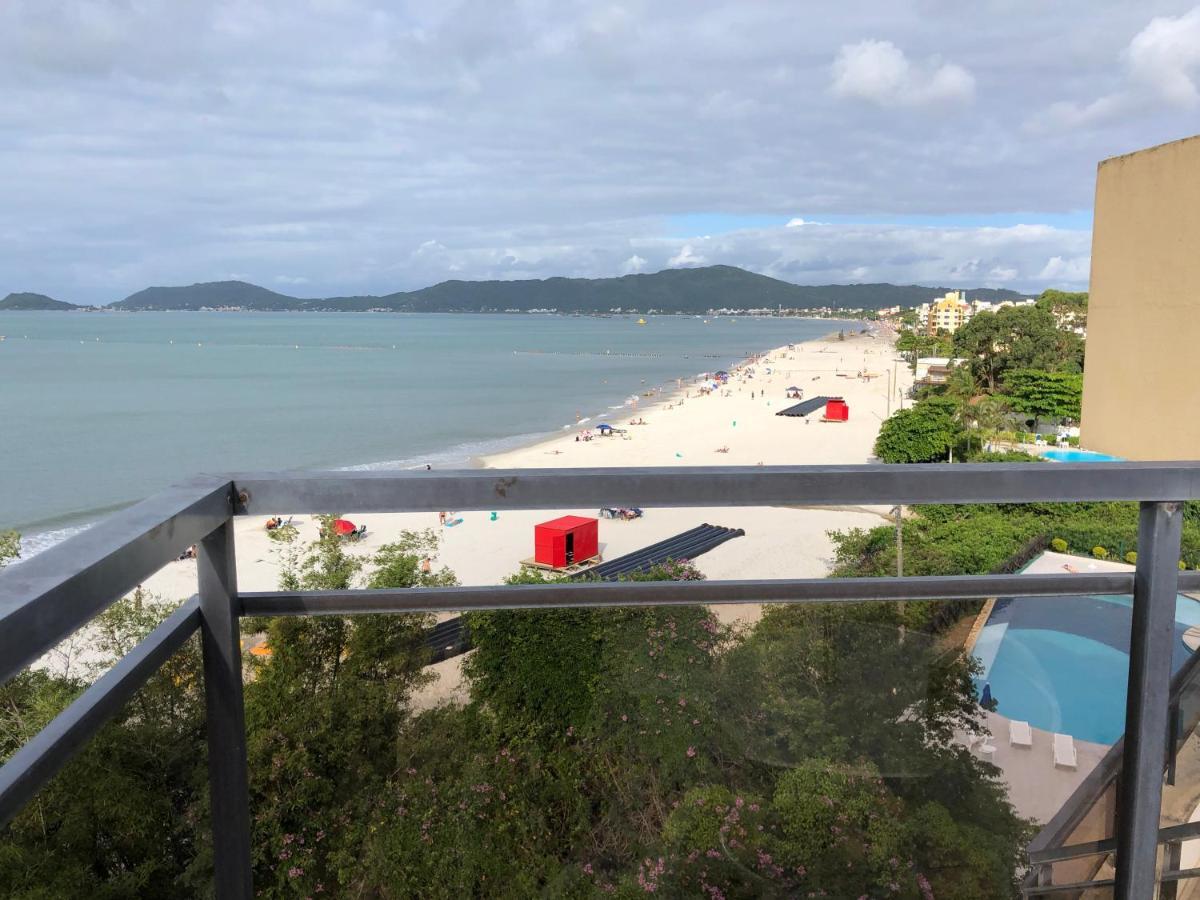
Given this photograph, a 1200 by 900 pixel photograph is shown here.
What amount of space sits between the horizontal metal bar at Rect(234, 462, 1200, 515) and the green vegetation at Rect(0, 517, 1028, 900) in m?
0.23

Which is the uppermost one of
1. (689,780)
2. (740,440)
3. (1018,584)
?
(1018,584)

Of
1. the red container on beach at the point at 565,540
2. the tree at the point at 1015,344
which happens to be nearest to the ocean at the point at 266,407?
the red container on beach at the point at 565,540

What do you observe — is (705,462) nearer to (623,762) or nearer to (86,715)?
(623,762)

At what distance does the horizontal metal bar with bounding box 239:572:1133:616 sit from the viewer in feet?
4.39

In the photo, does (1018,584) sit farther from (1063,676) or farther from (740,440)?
(740,440)

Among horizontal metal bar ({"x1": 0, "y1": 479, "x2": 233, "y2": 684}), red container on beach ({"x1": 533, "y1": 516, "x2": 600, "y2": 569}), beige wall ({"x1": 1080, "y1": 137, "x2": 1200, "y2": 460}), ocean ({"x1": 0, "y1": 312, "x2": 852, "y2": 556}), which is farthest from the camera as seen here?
ocean ({"x1": 0, "y1": 312, "x2": 852, "y2": 556})

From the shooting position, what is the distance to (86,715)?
94 centimetres

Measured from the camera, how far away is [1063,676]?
1.47m

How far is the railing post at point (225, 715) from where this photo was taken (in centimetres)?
122

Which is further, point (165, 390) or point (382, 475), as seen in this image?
point (165, 390)

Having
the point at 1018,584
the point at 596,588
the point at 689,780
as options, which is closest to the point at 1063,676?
the point at 1018,584

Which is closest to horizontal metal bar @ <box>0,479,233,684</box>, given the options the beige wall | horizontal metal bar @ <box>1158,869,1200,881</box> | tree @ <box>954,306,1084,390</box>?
horizontal metal bar @ <box>1158,869,1200,881</box>

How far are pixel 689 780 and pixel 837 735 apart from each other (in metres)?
0.25

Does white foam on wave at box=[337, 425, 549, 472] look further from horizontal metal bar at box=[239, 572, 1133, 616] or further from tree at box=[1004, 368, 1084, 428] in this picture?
horizontal metal bar at box=[239, 572, 1133, 616]
